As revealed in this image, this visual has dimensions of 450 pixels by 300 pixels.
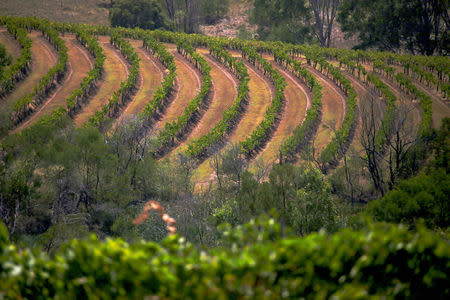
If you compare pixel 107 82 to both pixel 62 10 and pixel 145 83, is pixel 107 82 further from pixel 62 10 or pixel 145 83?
pixel 62 10

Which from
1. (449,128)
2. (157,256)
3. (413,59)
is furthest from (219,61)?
(157,256)

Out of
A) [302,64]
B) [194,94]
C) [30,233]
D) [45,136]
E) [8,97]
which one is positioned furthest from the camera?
[302,64]

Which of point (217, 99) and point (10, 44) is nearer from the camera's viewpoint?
point (217, 99)

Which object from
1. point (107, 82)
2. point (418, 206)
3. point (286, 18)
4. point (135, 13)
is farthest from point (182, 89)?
point (286, 18)

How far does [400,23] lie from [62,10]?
7250cm

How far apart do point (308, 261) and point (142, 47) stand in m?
62.7

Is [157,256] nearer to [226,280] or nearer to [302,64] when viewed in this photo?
[226,280]

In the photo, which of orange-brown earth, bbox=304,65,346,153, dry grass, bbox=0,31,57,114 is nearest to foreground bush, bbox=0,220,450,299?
orange-brown earth, bbox=304,65,346,153

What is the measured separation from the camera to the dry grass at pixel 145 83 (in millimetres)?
46056

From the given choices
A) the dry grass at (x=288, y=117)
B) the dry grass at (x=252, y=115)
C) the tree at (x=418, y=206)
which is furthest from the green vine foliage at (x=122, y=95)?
the tree at (x=418, y=206)

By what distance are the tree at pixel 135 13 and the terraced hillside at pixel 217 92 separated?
13.5 m

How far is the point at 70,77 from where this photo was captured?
5078 centimetres

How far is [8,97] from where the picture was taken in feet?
148

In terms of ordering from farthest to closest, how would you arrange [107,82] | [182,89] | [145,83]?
1. [145,83]
2. [182,89]
3. [107,82]
